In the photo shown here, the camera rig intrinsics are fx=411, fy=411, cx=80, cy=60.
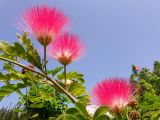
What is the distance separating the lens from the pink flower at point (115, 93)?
→ 1.68 metres

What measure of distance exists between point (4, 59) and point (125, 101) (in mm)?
626

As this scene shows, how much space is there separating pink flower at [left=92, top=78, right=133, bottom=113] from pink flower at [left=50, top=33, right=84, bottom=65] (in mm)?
253

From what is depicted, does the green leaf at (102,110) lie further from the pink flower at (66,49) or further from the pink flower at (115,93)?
the pink flower at (66,49)

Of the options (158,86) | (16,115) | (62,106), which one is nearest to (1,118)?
(16,115)

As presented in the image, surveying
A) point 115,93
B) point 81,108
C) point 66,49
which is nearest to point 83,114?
point 81,108

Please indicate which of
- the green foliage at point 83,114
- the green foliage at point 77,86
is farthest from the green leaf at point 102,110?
the green foliage at point 77,86

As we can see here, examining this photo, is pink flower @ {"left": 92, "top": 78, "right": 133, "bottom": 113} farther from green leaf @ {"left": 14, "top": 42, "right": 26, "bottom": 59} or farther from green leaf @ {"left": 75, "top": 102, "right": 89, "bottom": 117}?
green leaf @ {"left": 14, "top": 42, "right": 26, "bottom": 59}

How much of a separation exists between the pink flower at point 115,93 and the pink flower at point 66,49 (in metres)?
0.25

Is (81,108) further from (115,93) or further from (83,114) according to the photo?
(115,93)

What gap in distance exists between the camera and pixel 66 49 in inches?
76.5

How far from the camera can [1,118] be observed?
10656 mm

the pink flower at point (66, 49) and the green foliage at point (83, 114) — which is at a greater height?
the pink flower at point (66, 49)

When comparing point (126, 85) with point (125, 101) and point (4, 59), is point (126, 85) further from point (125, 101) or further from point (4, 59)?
point (4, 59)

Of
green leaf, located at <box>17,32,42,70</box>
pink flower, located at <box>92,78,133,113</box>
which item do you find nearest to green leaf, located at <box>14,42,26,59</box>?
green leaf, located at <box>17,32,42,70</box>
